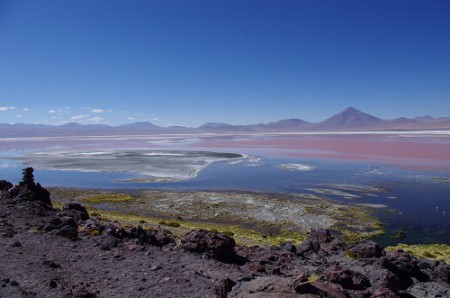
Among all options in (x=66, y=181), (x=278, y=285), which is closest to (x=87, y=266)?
(x=278, y=285)

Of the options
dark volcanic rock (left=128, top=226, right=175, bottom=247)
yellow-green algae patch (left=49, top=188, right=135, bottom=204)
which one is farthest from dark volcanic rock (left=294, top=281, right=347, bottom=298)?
yellow-green algae patch (left=49, top=188, right=135, bottom=204)

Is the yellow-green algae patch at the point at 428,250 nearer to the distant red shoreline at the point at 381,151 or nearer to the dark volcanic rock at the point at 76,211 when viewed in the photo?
the dark volcanic rock at the point at 76,211

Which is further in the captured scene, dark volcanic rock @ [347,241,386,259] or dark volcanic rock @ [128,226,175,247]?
dark volcanic rock @ [128,226,175,247]

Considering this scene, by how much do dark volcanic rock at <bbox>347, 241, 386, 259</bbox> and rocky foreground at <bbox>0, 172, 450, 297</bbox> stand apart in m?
0.03

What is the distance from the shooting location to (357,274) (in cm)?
923

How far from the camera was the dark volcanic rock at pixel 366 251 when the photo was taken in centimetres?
1177

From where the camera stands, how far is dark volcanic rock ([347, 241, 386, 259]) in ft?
38.6

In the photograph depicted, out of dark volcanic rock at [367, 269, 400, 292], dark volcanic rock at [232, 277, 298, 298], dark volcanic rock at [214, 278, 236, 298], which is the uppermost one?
dark volcanic rock at [232, 277, 298, 298]

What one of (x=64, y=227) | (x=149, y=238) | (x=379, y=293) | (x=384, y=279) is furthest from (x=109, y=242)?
(x=384, y=279)

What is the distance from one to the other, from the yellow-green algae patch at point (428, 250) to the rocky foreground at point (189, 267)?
3514mm

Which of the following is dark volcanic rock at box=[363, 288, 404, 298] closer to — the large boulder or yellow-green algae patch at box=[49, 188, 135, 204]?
the large boulder

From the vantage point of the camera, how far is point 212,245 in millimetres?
11492

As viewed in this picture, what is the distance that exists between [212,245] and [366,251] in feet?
16.3

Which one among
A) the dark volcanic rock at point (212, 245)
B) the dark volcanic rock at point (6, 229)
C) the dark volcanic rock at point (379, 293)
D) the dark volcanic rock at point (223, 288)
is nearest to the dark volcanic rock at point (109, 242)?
the dark volcanic rock at point (212, 245)
